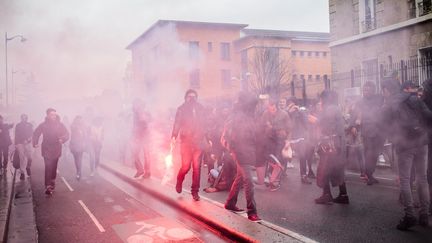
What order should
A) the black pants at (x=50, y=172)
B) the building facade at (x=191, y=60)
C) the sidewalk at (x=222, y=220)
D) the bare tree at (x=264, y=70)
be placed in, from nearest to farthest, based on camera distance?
the sidewalk at (x=222, y=220) < the black pants at (x=50, y=172) < the building facade at (x=191, y=60) < the bare tree at (x=264, y=70)

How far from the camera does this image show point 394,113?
4.50 meters

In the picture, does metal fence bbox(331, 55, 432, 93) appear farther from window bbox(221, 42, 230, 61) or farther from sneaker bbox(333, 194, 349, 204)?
window bbox(221, 42, 230, 61)

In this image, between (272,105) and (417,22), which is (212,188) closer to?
(272,105)

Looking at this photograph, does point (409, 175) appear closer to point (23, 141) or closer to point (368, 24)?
point (23, 141)

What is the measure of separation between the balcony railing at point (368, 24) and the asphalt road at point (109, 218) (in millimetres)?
13868

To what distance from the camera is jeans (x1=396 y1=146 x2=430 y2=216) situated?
4.38 meters

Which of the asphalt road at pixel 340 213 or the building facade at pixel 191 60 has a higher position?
the building facade at pixel 191 60

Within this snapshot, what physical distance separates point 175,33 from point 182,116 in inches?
477

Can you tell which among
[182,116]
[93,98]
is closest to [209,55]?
[93,98]

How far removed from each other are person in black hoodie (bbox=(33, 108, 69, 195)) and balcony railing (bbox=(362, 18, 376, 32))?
1438 centimetres

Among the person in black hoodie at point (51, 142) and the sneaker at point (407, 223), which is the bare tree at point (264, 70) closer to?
the person in black hoodie at point (51, 142)

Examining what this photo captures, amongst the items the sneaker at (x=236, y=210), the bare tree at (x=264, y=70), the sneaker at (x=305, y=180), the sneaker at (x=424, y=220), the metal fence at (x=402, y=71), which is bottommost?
the sneaker at (x=305, y=180)

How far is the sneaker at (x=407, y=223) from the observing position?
4352 millimetres

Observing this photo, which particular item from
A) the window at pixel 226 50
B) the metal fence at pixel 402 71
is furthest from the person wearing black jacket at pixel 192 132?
the window at pixel 226 50
